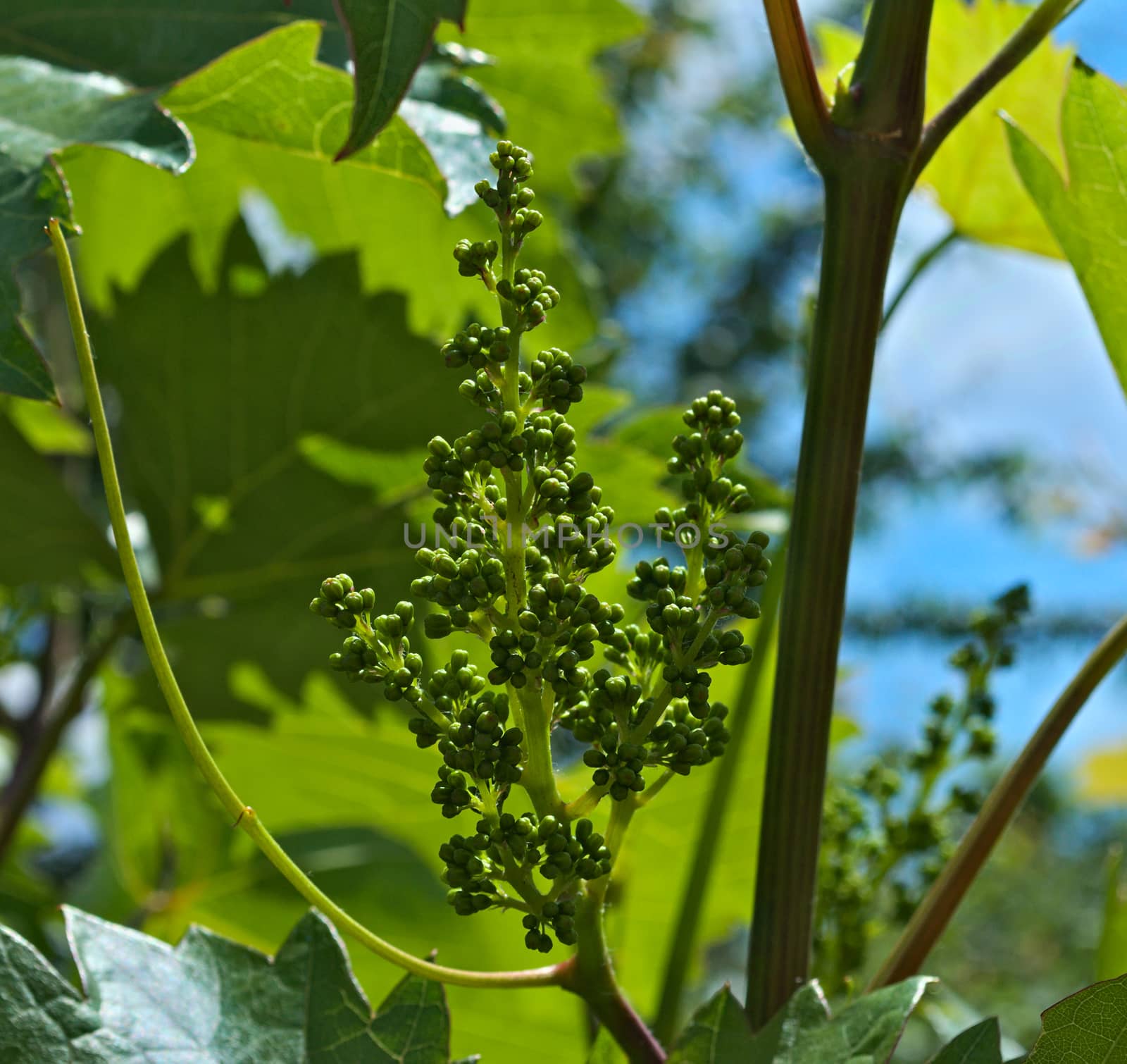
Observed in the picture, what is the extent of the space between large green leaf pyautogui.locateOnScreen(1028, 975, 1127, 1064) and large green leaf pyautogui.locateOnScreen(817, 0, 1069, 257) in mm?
362

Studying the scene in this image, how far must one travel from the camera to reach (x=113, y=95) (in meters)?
0.44

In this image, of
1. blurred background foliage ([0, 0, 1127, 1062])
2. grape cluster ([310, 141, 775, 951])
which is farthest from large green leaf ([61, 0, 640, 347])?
grape cluster ([310, 141, 775, 951])

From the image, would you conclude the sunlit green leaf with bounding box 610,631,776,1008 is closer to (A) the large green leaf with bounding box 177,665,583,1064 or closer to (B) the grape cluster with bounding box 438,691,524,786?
(A) the large green leaf with bounding box 177,665,583,1064

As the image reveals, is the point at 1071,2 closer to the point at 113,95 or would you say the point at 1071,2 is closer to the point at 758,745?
the point at 113,95

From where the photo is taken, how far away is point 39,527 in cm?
67

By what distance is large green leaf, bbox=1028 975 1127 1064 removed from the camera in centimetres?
30

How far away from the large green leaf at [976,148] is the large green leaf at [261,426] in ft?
0.86

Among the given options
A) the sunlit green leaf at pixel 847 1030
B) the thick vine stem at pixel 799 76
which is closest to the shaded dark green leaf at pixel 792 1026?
the sunlit green leaf at pixel 847 1030

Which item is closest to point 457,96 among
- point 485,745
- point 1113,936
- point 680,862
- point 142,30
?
point 142,30

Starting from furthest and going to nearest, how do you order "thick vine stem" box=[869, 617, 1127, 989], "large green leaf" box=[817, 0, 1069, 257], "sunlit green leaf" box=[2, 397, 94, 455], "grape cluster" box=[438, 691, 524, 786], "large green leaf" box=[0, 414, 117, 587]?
"sunlit green leaf" box=[2, 397, 94, 455] < "large green leaf" box=[0, 414, 117, 587] < "large green leaf" box=[817, 0, 1069, 257] < "thick vine stem" box=[869, 617, 1127, 989] < "grape cluster" box=[438, 691, 524, 786]

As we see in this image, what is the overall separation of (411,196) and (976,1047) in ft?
1.72

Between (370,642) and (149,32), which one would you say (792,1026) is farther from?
(149,32)

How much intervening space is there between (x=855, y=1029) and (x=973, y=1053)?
0.03 m

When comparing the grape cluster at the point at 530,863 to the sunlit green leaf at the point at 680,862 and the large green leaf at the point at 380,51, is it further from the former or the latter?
the sunlit green leaf at the point at 680,862
